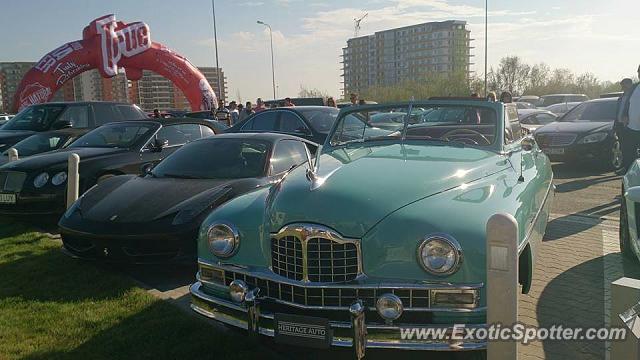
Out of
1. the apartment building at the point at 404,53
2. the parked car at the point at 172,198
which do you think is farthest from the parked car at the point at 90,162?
the apartment building at the point at 404,53

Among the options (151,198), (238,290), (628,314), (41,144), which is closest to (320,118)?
(41,144)

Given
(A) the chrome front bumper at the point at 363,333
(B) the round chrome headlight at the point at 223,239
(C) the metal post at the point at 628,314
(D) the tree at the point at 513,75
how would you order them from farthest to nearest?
(D) the tree at the point at 513,75
(B) the round chrome headlight at the point at 223,239
(A) the chrome front bumper at the point at 363,333
(C) the metal post at the point at 628,314

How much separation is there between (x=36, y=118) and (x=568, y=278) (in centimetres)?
1137

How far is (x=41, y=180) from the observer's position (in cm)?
736

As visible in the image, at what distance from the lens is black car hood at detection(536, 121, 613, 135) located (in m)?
11.9

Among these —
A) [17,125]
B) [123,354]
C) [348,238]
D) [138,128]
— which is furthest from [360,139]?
[17,125]

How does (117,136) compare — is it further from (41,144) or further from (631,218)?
(631,218)

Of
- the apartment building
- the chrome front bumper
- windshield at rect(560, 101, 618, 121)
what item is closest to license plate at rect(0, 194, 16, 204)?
the chrome front bumper

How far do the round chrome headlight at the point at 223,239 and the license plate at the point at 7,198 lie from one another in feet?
16.7

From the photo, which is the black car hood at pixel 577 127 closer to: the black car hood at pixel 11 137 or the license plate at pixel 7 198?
the license plate at pixel 7 198

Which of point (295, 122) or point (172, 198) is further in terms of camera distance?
point (295, 122)

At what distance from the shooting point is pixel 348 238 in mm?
3031

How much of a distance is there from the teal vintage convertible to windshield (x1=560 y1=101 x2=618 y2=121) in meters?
10.0

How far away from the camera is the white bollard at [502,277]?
2.56m
